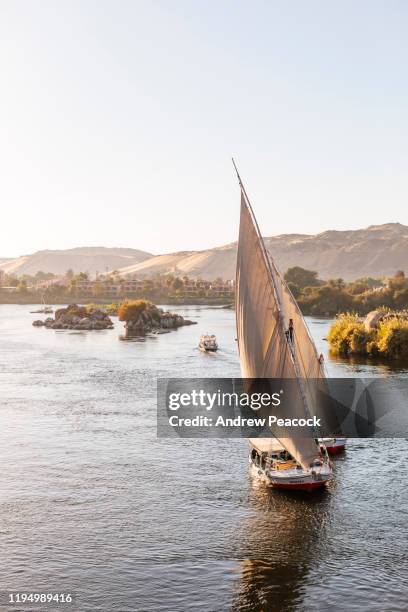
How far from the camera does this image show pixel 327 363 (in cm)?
8238

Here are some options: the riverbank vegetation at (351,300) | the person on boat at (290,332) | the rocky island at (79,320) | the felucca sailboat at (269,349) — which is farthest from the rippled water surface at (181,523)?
the riverbank vegetation at (351,300)

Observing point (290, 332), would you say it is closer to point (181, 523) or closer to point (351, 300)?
point (181, 523)

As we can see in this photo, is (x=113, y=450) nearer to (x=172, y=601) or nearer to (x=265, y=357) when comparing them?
(x=265, y=357)

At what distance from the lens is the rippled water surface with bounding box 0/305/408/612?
2747 centimetres

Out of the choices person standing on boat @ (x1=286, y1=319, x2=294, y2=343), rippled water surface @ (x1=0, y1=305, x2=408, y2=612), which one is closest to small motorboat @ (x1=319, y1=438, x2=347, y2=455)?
rippled water surface @ (x1=0, y1=305, x2=408, y2=612)

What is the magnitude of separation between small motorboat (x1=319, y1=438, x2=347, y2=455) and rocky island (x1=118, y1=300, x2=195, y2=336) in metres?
90.4

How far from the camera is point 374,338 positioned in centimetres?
8969

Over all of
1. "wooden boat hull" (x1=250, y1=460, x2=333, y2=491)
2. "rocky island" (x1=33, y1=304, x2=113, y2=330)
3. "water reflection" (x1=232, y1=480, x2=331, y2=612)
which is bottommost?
"water reflection" (x1=232, y1=480, x2=331, y2=612)

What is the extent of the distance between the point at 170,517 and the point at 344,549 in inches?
309

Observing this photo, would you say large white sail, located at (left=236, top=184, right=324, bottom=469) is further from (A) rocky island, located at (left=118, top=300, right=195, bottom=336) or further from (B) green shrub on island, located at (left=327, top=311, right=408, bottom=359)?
(A) rocky island, located at (left=118, top=300, right=195, bottom=336)

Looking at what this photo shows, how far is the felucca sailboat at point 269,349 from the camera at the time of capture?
120 ft

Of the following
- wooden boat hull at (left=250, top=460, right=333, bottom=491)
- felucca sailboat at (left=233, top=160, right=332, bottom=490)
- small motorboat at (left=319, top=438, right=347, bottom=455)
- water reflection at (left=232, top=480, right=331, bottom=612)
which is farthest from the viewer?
small motorboat at (left=319, top=438, right=347, bottom=455)

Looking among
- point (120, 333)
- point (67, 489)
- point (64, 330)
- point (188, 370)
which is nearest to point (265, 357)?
point (67, 489)

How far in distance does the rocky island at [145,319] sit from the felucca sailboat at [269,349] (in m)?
94.9
